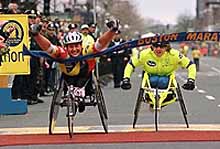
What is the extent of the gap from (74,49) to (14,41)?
4.17 meters

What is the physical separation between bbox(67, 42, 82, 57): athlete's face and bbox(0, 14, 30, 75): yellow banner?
12.5 ft

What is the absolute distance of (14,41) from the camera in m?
17.3

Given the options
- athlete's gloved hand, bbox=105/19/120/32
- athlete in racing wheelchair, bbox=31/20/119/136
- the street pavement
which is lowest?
the street pavement

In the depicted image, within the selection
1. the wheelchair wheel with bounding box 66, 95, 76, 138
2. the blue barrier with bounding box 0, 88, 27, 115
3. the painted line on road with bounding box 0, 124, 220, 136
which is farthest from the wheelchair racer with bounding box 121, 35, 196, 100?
the blue barrier with bounding box 0, 88, 27, 115

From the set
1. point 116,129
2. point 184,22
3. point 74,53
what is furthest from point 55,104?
point 184,22

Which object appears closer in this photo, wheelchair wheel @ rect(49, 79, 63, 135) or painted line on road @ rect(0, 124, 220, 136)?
wheelchair wheel @ rect(49, 79, 63, 135)

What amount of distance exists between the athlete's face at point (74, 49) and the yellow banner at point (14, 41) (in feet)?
12.5

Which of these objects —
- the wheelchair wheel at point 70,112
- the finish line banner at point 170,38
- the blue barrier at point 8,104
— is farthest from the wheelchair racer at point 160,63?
the blue barrier at point 8,104

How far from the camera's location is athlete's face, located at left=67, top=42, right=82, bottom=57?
1334 centimetres

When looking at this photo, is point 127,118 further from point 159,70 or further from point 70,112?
point 70,112

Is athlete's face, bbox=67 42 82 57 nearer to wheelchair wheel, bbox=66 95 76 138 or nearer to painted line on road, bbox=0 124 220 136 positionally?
wheelchair wheel, bbox=66 95 76 138

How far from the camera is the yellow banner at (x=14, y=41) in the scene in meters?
17.2

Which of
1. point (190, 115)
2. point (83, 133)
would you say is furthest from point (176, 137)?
point (190, 115)

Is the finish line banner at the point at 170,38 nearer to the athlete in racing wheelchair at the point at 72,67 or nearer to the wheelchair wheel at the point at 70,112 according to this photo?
the athlete in racing wheelchair at the point at 72,67
